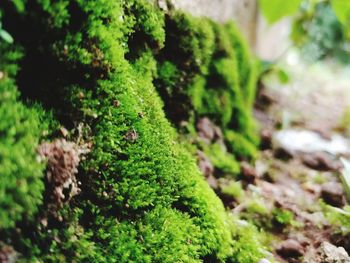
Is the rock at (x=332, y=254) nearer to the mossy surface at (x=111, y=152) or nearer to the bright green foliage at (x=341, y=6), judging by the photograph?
the mossy surface at (x=111, y=152)

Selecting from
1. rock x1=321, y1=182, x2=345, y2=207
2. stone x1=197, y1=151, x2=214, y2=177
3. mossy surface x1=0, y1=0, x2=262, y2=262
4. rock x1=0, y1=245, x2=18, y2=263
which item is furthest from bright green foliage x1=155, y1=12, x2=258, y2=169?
rock x1=0, y1=245, x2=18, y2=263

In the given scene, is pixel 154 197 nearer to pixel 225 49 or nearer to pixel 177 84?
pixel 177 84

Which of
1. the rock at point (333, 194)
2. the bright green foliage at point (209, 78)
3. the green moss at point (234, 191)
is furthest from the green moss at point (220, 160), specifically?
the rock at point (333, 194)

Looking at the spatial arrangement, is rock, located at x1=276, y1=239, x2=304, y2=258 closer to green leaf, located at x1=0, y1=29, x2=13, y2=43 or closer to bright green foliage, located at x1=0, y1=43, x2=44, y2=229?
bright green foliage, located at x1=0, y1=43, x2=44, y2=229

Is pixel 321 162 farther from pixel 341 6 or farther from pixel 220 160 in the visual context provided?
pixel 341 6

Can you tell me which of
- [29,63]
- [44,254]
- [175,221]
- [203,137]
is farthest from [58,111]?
[203,137]

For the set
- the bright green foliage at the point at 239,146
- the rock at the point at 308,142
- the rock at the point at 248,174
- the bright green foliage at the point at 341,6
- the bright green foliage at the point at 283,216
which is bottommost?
the bright green foliage at the point at 283,216
